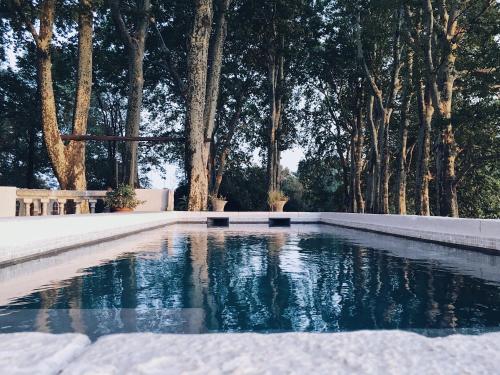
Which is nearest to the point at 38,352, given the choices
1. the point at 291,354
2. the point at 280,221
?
the point at 291,354

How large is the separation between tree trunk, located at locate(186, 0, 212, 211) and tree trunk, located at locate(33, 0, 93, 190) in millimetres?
4865

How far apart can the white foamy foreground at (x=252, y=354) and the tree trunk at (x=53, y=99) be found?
693 inches

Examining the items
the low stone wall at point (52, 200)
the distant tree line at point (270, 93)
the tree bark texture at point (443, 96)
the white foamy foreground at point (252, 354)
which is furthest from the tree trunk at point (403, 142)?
the white foamy foreground at point (252, 354)

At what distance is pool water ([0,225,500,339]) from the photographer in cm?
392

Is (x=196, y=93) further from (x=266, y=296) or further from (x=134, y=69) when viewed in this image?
(x=266, y=296)

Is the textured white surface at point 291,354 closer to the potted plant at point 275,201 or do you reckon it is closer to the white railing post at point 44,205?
the white railing post at point 44,205

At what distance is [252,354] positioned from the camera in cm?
213

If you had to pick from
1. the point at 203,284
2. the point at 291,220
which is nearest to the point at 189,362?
the point at 203,284

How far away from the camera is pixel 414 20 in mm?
22453

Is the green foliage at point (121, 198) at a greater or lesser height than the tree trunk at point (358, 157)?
lesser

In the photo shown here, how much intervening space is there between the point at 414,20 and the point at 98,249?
65.1ft

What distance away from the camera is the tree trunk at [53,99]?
59.2ft

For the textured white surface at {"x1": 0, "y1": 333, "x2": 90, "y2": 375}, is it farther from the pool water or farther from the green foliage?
the green foliage

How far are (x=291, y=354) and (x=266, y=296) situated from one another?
308 cm
